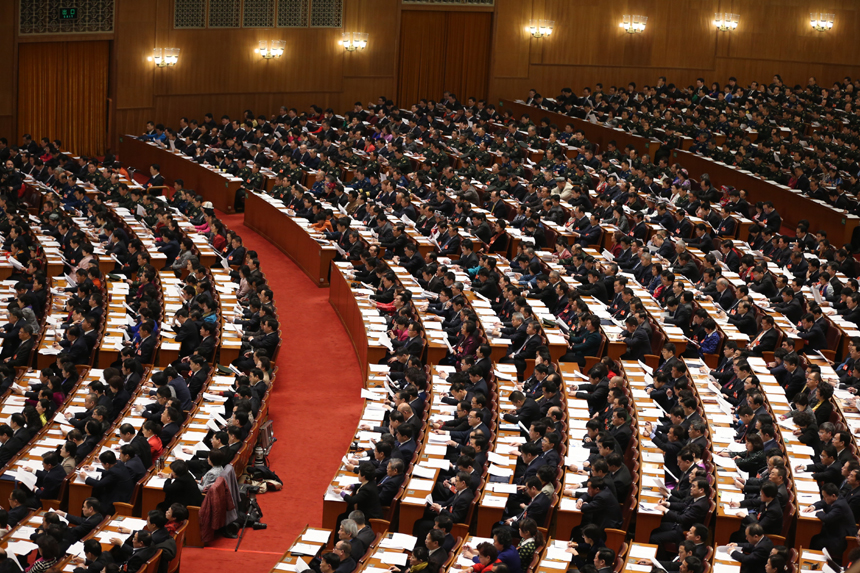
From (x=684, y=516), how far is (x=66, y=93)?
18.5 m

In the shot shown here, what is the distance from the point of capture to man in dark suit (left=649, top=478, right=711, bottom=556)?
29.2ft

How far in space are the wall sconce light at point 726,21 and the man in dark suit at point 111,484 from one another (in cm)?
2366

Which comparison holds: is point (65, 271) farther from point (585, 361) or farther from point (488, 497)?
point (488, 497)

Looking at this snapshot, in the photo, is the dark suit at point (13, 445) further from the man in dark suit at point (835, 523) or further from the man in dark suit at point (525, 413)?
the man in dark suit at point (835, 523)

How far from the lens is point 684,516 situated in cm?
892

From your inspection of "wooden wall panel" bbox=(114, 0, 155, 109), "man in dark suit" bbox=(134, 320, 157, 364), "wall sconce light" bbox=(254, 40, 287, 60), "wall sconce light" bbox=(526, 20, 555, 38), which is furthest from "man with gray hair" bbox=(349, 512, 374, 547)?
"wall sconce light" bbox=(526, 20, 555, 38)

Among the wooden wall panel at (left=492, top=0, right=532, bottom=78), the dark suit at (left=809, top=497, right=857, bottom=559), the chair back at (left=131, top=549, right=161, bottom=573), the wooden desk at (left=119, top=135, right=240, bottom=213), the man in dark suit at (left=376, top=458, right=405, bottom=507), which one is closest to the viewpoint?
the chair back at (left=131, top=549, right=161, bottom=573)

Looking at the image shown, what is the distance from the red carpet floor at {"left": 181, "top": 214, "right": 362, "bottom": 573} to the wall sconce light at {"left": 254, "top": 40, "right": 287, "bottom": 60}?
873 centimetres

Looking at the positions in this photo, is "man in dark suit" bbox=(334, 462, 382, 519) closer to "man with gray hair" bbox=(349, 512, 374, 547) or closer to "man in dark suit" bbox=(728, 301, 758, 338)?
"man with gray hair" bbox=(349, 512, 374, 547)

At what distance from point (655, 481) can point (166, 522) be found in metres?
4.34

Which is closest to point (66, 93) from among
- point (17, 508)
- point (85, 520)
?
point (17, 508)

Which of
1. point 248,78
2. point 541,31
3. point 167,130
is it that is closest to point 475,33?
point 541,31

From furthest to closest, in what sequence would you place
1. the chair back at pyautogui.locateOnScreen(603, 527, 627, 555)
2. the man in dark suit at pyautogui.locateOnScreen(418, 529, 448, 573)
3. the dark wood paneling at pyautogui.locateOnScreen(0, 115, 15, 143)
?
the dark wood paneling at pyautogui.locateOnScreen(0, 115, 15, 143) → the chair back at pyautogui.locateOnScreen(603, 527, 627, 555) → the man in dark suit at pyautogui.locateOnScreen(418, 529, 448, 573)

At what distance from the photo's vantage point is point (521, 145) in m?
22.4
